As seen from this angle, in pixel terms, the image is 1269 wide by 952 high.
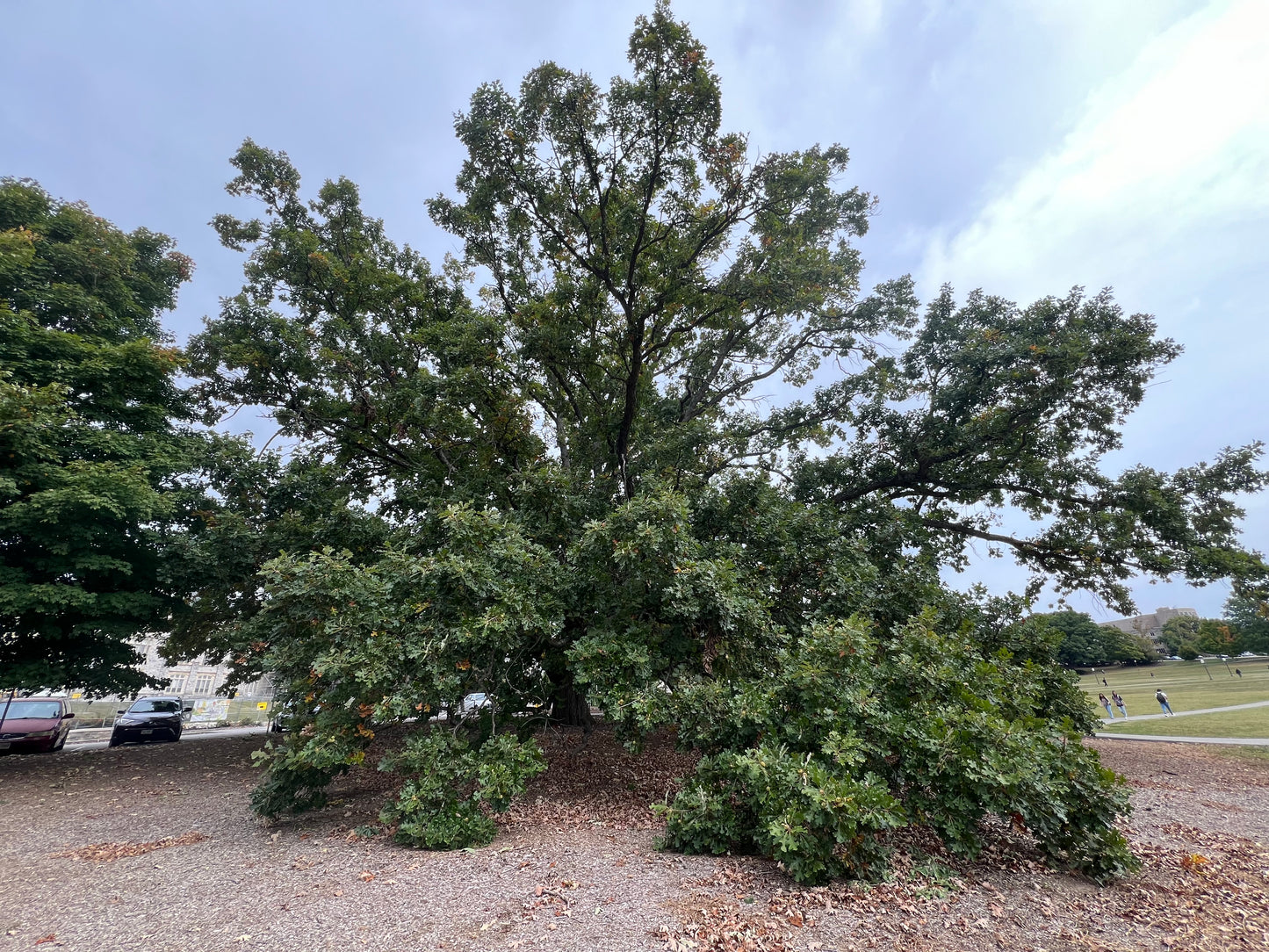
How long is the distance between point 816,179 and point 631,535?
7544 mm

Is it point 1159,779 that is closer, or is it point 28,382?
point 1159,779

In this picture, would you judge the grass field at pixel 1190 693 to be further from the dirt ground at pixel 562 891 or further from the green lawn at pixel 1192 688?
the dirt ground at pixel 562 891

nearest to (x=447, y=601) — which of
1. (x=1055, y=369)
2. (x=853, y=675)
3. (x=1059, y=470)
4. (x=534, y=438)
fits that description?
(x=853, y=675)

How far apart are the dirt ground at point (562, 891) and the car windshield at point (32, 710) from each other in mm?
6345

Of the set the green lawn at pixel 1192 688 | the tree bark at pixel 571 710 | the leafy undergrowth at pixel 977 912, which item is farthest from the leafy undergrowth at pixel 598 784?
the green lawn at pixel 1192 688

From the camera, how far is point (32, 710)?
11.1 meters

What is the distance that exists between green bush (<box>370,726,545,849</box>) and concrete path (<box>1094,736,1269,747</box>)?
41.6 feet

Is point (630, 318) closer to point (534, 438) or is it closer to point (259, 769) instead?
point (534, 438)

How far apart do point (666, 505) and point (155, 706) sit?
1601 centimetres

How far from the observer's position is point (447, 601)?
240 inches

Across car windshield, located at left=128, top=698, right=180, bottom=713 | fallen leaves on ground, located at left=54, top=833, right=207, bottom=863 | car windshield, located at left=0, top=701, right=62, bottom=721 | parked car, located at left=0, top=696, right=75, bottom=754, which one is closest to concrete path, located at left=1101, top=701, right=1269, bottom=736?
fallen leaves on ground, located at left=54, top=833, right=207, bottom=863

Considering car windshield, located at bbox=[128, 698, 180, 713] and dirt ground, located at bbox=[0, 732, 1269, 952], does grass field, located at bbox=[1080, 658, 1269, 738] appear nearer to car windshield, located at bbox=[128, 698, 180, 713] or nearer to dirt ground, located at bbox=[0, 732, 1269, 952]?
dirt ground, located at bbox=[0, 732, 1269, 952]

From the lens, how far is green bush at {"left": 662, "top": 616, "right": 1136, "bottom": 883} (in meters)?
4.16

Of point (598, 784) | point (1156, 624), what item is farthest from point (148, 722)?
point (1156, 624)
